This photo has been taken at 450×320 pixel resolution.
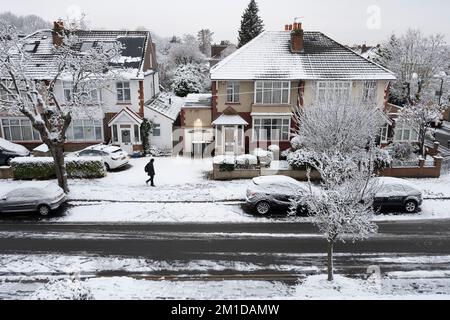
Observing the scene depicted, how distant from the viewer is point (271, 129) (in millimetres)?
29797

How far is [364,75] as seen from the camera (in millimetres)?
28703

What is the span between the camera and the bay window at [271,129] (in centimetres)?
2964

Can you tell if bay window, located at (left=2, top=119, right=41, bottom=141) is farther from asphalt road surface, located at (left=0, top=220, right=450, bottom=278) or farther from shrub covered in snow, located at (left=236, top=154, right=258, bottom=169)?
shrub covered in snow, located at (left=236, top=154, right=258, bottom=169)

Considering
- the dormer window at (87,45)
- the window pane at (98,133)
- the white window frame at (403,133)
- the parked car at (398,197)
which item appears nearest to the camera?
the parked car at (398,197)

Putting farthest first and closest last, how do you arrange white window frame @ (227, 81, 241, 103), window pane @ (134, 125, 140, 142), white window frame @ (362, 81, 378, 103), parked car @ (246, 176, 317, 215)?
window pane @ (134, 125, 140, 142) < white window frame @ (227, 81, 241, 103) < white window frame @ (362, 81, 378, 103) < parked car @ (246, 176, 317, 215)

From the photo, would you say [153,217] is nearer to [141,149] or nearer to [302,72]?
[141,149]

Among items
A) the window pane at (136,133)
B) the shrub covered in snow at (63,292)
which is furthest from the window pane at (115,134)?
Result: the shrub covered in snow at (63,292)

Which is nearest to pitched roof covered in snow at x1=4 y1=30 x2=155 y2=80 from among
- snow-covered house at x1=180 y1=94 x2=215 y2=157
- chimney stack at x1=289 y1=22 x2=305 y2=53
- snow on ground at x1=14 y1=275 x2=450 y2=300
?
snow-covered house at x1=180 y1=94 x2=215 y2=157

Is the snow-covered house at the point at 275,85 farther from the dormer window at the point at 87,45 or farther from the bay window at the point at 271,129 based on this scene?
the dormer window at the point at 87,45

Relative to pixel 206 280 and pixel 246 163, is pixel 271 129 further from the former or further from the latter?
pixel 206 280

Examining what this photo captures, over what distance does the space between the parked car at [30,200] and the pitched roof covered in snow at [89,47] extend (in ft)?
42.8

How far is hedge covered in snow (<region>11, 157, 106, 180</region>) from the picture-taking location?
2386cm

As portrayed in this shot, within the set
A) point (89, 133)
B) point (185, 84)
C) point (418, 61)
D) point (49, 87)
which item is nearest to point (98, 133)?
point (89, 133)

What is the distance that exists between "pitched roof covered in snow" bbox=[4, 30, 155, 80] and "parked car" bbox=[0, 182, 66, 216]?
13032 mm
